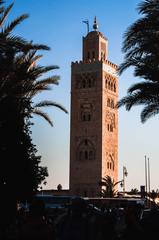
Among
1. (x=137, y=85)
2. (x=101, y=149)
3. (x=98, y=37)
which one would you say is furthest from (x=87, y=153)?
(x=137, y=85)

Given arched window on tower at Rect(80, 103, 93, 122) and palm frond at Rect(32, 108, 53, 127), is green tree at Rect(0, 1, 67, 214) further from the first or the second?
arched window on tower at Rect(80, 103, 93, 122)

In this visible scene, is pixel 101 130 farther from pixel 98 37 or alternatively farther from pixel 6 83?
pixel 6 83

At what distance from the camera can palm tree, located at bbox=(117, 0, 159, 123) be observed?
15.9 metres

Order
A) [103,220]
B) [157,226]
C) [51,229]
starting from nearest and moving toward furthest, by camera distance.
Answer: [51,229], [157,226], [103,220]

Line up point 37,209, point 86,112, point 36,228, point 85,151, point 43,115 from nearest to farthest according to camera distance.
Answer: point 36,228, point 37,209, point 43,115, point 85,151, point 86,112

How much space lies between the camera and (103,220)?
32.1 feet

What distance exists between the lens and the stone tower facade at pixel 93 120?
76.9 m

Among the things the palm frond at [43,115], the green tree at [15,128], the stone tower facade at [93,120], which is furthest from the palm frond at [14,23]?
the stone tower facade at [93,120]

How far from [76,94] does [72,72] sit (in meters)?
3.42

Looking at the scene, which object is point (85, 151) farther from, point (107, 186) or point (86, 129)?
point (107, 186)

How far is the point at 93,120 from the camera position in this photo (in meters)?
79.6

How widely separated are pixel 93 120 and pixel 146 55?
62.9 meters

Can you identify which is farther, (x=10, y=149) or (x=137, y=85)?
(x=137, y=85)

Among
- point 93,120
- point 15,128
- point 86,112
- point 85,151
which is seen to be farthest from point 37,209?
point 86,112
